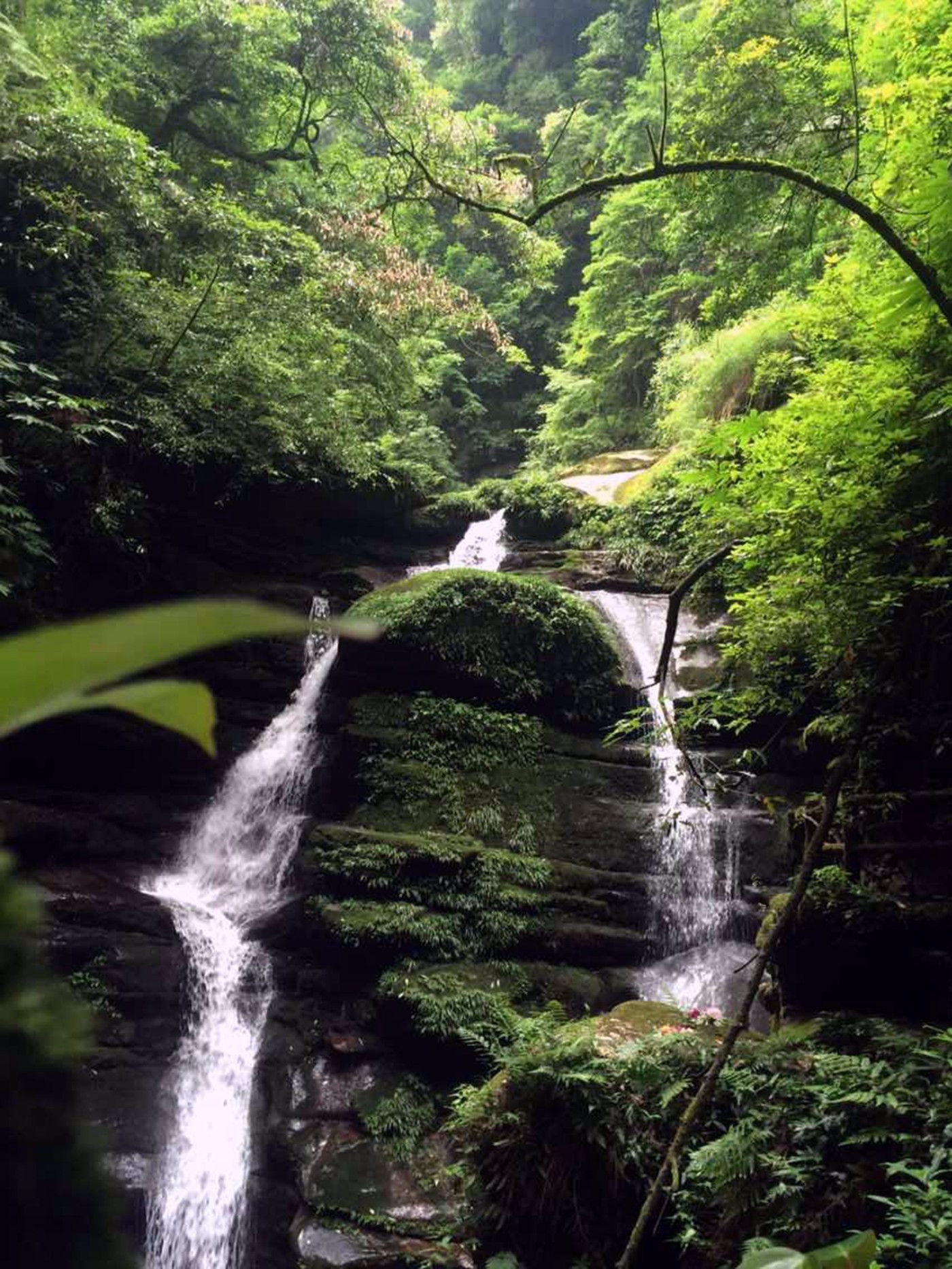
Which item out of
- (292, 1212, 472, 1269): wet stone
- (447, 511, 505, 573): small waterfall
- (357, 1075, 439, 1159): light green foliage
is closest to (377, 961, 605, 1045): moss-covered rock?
(357, 1075, 439, 1159): light green foliage

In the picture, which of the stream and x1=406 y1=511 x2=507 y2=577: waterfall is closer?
the stream

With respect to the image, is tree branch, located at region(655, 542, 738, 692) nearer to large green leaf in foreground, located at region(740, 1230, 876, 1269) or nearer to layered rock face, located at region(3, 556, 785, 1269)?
large green leaf in foreground, located at region(740, 1230, 876, 1269)

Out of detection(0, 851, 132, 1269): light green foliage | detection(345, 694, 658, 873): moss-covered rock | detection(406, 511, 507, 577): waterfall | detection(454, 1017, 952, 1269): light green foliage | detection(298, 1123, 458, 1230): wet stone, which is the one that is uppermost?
detection(406, 511, 507, 577): waterfall

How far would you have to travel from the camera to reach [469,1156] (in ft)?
14.9

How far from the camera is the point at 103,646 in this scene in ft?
1.51

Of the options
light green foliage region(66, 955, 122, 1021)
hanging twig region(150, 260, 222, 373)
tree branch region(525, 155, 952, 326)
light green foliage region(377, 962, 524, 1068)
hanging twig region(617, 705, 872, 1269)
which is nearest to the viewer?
hanging twig region(617, 705, 872, 1269)

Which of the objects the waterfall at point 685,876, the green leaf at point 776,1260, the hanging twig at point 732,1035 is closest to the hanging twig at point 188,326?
the waterfall at point 685,876

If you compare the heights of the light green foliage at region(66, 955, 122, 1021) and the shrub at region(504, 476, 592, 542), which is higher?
the shrub at region(504, 476, 592, 542)

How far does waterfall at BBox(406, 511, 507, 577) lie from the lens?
12883 mm

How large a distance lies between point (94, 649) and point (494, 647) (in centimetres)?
849

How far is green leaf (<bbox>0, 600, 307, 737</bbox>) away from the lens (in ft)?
1.48

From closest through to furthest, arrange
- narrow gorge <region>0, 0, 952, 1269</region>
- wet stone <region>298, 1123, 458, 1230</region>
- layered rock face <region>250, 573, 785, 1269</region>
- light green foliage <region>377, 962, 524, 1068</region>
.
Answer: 1. narrow gorge <region>0, 0, 952, 1269</region>
2. wet stone <region>298, 1123, 458, 1230</region>
3. layered rock face <region>250, 573, 785, 1269</region>
4. light green foliage <region>377, 962, 524, 1068</region>

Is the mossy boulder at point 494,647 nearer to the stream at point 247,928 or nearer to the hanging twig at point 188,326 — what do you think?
the stream at point 247,928

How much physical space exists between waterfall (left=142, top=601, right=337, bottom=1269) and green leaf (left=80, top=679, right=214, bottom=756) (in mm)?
6220
